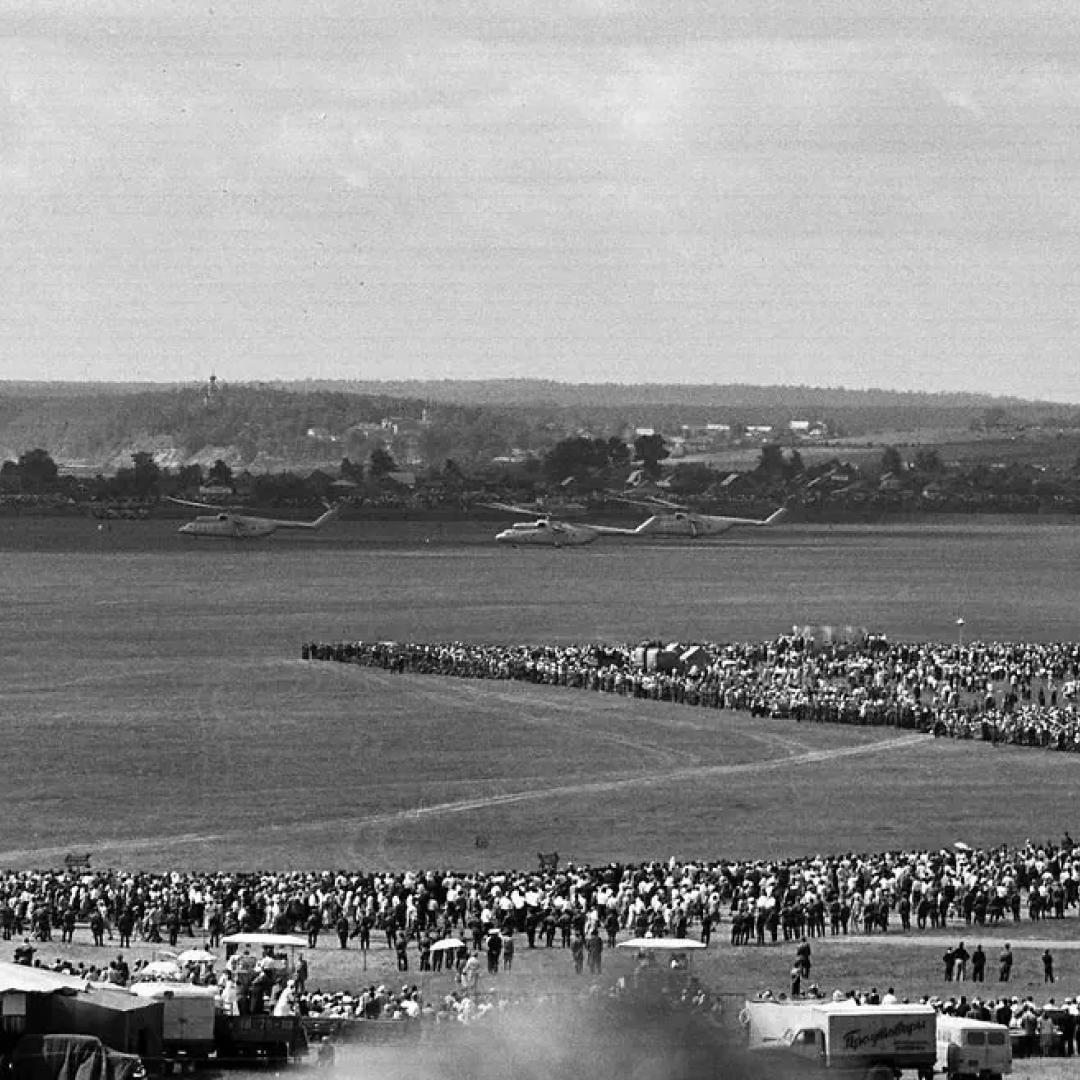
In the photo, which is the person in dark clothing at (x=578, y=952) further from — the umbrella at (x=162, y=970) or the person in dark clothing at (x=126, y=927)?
the person in dark clothing at (x=126, y=927)

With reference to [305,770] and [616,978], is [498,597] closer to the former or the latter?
[305,770]

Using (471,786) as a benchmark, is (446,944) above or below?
above

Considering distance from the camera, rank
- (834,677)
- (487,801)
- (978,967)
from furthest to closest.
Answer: (834,677) → (487,801) → (978,967)

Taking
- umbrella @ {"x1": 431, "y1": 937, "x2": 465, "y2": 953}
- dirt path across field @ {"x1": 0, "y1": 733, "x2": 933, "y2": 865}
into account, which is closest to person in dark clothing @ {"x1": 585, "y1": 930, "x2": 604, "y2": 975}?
umbrella @ {"x1": 431, "y1": 937, "x2": 465, "y2": 953}

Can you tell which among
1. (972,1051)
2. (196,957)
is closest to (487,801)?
(196,957)

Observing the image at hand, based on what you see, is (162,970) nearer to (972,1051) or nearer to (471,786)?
(972,1051)

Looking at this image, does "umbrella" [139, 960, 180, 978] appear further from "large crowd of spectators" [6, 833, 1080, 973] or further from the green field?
the green field
